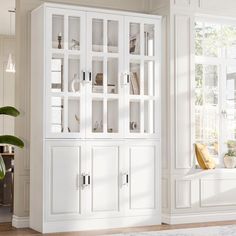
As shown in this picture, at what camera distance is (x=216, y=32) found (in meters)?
7.00

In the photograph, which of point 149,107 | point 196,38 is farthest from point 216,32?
point 149,107

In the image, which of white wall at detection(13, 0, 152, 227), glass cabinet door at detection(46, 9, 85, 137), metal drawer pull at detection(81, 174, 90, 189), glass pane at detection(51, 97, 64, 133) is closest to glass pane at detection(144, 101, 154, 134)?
glass cabinet door at detection(46, 9, 85, 137)

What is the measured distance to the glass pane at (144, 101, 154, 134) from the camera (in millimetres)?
6395

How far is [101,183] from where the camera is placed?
20.1 ft

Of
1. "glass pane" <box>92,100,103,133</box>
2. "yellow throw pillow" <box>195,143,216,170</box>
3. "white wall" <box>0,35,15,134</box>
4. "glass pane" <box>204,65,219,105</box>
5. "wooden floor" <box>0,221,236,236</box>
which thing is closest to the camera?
"wooden floor" <box>0,221,236,236</box>

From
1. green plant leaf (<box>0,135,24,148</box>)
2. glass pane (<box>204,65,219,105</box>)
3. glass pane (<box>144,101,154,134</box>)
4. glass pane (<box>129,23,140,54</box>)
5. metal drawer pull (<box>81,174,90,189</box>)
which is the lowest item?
metal drawer pull (<box>81,174,90,189</box>)

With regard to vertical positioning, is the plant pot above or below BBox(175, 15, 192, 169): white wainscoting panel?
below

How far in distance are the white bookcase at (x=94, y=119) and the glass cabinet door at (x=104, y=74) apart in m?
0.01

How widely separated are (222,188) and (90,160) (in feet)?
5.64

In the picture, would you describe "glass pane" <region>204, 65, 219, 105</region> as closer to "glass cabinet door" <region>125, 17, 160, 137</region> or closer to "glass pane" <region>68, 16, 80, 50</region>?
"glass cabinet door" <region>125, 17, 160, 137</region>

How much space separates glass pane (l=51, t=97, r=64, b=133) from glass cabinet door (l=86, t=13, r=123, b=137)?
297 millimetres

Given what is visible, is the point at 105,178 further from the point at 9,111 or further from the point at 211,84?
the point at 211,84

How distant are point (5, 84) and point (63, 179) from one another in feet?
17.3

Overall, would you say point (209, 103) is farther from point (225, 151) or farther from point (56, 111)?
point (56, 111)
